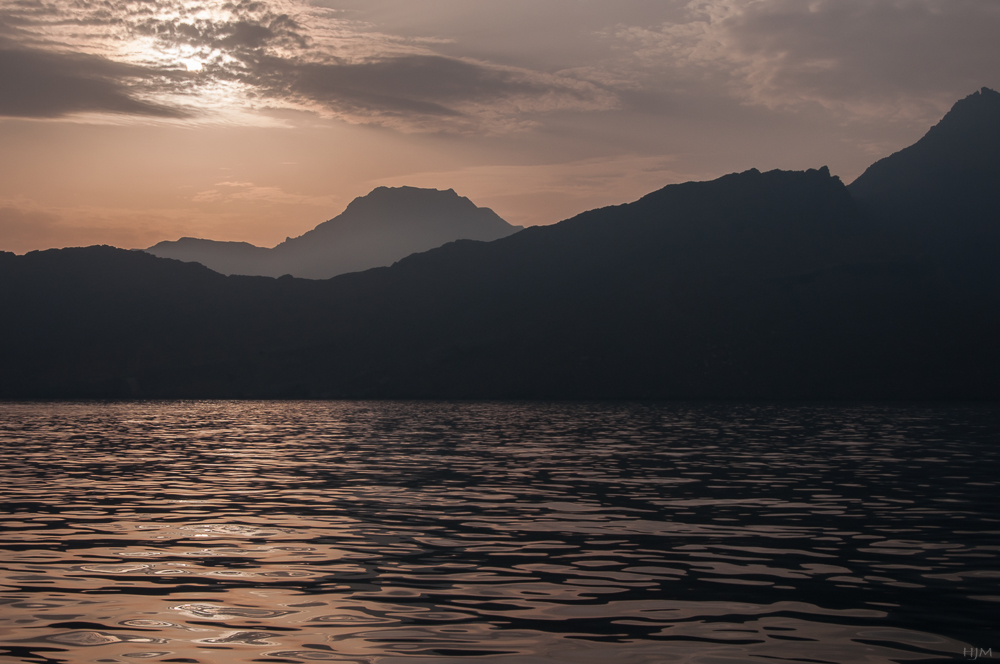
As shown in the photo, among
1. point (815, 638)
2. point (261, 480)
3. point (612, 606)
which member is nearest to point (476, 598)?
point (612, 606)

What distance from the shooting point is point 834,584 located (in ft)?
52.5

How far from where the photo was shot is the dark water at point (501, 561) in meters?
12.5

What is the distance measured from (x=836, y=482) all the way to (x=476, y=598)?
70.4ft

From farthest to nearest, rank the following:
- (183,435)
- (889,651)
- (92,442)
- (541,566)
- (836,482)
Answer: (183,435)
(92,442)
(836,482)
(541,566)
(889,651)

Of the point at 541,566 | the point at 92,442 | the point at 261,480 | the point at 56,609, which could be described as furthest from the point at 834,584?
the point at 92,442

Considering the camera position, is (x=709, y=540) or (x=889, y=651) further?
(x=709, y=540)

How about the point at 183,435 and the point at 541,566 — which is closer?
the point at 541,566

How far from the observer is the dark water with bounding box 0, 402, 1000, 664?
40.9 ft

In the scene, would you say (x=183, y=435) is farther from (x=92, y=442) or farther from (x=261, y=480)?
(x=261, y=480)

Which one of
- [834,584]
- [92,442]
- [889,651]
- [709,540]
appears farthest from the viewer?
[92,442]

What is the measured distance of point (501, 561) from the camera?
18.2 meters

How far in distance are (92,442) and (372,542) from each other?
137 ft

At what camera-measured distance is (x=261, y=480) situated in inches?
1324

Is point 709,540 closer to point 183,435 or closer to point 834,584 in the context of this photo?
point 834,584
